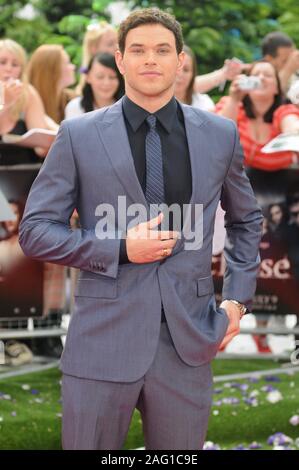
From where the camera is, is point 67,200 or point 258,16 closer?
point 67,200

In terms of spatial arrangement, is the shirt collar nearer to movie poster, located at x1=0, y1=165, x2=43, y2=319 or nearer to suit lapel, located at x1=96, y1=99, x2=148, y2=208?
suit lapel, located at x1=96, y1=99, x2=148, y2=208

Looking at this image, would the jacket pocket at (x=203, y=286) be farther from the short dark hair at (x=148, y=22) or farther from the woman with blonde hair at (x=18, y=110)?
the woman with blonde hair at (x=18, y=110)

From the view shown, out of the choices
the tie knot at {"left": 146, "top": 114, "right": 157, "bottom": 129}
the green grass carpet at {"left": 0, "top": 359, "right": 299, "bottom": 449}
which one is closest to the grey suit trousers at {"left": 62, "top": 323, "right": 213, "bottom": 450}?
the tie knot at {"left": 146, "top": 114, "right": 157, "bottom": 129}

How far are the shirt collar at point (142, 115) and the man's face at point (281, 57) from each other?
5.69 meters

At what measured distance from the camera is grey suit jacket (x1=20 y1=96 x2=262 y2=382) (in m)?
3.24

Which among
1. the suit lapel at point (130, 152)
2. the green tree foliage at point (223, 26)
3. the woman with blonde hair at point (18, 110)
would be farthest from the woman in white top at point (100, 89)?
the green tree foliage at point (223, 26)

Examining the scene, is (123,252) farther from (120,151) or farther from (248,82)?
(248,82)

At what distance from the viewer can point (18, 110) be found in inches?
263

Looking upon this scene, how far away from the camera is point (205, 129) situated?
339 centimetres

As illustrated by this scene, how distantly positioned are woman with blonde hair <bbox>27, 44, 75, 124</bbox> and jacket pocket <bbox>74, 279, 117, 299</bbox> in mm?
4248

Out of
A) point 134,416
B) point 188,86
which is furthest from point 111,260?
point 188,86
